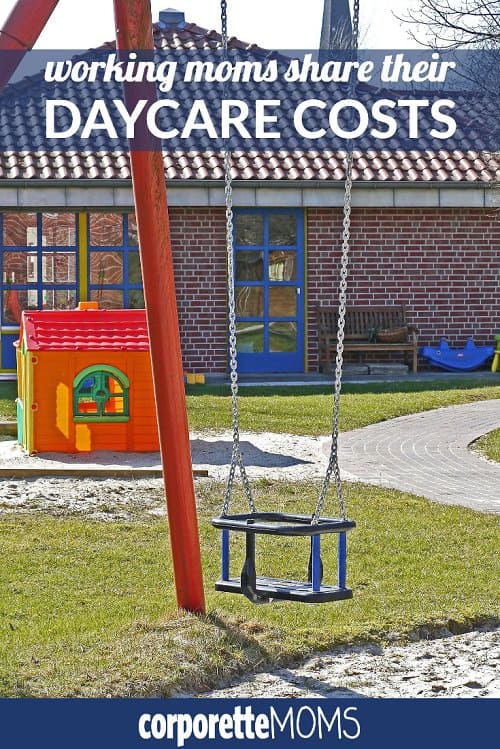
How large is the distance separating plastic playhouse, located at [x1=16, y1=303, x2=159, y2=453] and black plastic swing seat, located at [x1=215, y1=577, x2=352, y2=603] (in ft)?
22.4

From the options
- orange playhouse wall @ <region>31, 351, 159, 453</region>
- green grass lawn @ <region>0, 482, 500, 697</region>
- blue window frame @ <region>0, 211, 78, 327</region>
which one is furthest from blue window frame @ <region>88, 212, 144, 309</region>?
green grass lawn @ <region>0, 482, 500, 697</region>

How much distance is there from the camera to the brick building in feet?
68.5

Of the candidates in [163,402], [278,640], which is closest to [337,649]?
[278,640]

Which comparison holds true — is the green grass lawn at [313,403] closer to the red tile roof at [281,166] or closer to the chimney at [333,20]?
the red tile roof at [281,166]

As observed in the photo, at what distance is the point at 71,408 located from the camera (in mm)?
12695

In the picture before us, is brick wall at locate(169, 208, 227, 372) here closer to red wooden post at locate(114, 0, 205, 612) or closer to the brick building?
the brick building

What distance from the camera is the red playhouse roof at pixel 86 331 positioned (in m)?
12.7

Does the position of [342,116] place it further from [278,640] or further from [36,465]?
[278,640]

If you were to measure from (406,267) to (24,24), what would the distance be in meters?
15.9

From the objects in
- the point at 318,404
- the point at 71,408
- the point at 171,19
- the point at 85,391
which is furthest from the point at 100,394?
the point at 171,19

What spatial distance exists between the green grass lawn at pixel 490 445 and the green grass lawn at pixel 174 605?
9.38 ft

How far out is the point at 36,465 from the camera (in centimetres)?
1181

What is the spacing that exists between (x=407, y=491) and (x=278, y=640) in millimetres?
4595

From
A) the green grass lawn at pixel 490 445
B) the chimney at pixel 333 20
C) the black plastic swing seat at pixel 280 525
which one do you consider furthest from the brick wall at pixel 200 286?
the chimney at pixel 333 20
